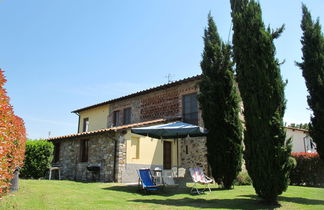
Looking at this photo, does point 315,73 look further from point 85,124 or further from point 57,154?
point 85,124

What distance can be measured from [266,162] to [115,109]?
14.4 m

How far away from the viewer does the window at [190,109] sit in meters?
15.0

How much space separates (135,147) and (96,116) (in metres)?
9.18

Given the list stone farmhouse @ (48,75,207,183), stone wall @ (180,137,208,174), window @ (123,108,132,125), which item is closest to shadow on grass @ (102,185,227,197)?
stone farmhouse @ (48,75,207,183)

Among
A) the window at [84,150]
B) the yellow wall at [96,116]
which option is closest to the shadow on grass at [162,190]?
the window at [84,150]

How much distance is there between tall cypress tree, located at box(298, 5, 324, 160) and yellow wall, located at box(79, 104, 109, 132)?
14.3m

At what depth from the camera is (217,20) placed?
38.7ft

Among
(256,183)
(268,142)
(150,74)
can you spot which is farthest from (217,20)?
(256,183)

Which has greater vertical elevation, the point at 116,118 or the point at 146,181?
the point at 116,118

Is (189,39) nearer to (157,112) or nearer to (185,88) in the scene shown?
(185,88)

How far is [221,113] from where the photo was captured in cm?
1043

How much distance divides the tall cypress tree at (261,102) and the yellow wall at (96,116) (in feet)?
47.6

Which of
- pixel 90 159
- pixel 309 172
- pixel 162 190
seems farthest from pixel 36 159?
pixel 309 172

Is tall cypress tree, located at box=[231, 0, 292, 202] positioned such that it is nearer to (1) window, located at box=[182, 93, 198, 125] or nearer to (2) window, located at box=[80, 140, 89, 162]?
(1) window, located at box=[182, 93, 198, 125]
